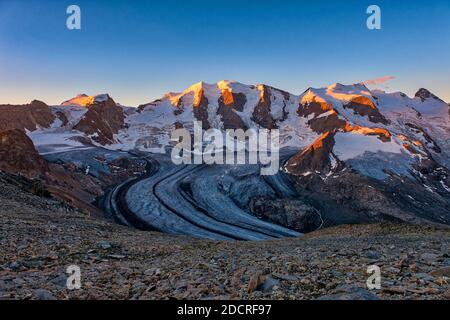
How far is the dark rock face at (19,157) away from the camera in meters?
62.5

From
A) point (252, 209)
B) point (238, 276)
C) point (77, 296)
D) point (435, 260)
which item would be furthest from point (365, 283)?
point (252, 209)

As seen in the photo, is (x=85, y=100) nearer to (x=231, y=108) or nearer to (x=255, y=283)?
(x=231, y=108)

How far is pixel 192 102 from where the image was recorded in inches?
6476

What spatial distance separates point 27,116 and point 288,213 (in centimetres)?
9524

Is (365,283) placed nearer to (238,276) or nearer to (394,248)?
(238,276)

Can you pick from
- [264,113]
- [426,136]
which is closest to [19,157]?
[264,113]

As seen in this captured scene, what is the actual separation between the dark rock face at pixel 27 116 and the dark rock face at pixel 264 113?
70637mm

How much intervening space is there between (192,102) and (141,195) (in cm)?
9986

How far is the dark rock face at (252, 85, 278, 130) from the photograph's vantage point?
146375 mm

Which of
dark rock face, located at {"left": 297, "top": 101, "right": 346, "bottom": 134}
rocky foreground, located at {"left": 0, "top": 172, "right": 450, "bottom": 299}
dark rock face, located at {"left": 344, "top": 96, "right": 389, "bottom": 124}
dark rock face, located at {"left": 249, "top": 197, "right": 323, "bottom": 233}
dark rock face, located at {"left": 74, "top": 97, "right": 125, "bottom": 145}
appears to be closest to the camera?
rocky foreground, located at {"left": 0, "top": 172, "right": 450, "bottom": 299}

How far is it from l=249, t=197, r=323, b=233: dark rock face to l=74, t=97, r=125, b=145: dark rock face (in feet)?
225

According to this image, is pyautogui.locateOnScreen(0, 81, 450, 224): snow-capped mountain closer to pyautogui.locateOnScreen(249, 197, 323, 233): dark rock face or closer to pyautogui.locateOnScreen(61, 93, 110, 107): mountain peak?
pyautogui.locateOnScreen(61, 93, 110, 107): mountain peak

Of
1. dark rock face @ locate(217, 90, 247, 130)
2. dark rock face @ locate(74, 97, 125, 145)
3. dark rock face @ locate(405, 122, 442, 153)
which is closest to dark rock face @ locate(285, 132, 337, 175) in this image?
dark rock face @ locate(217, 90, 247, 130)

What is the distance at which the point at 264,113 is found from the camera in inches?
5965
